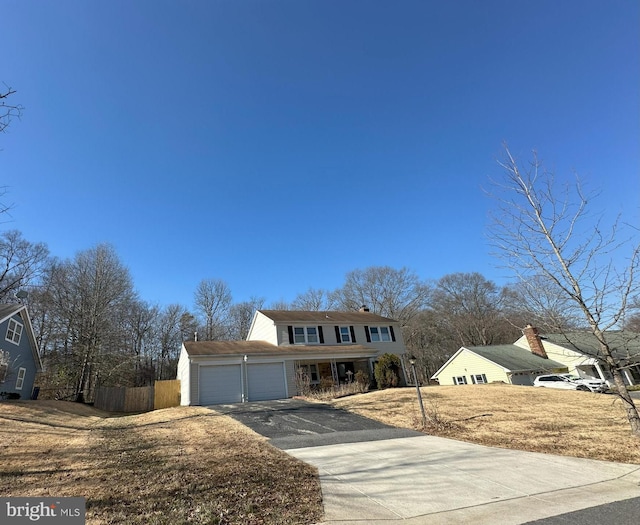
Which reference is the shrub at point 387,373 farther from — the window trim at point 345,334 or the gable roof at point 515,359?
the gable roof at point 515,359

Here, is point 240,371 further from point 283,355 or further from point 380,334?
point 380,334

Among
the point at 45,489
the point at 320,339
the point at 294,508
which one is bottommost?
the point at 294,508

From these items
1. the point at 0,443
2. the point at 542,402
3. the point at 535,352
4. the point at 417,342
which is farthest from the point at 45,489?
the point at 417,342

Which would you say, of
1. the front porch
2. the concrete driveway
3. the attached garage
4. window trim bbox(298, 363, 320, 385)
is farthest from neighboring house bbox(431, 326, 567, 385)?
the concrete driveway

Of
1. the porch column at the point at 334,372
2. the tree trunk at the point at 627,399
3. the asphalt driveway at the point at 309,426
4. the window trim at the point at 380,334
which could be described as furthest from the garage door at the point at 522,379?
the tree trunk at the point at 627,399

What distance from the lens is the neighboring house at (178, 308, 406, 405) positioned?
1858cm

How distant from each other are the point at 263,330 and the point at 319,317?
4.26 metres

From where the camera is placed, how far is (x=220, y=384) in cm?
1866

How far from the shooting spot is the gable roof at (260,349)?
62.7 feet

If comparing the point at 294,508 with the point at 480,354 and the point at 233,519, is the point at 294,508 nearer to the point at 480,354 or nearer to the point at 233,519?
the point at 233,519

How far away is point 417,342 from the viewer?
1725 inches

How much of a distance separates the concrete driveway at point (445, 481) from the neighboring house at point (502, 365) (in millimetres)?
21413

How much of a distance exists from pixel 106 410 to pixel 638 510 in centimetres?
2637

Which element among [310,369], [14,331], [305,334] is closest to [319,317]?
[305,334]
